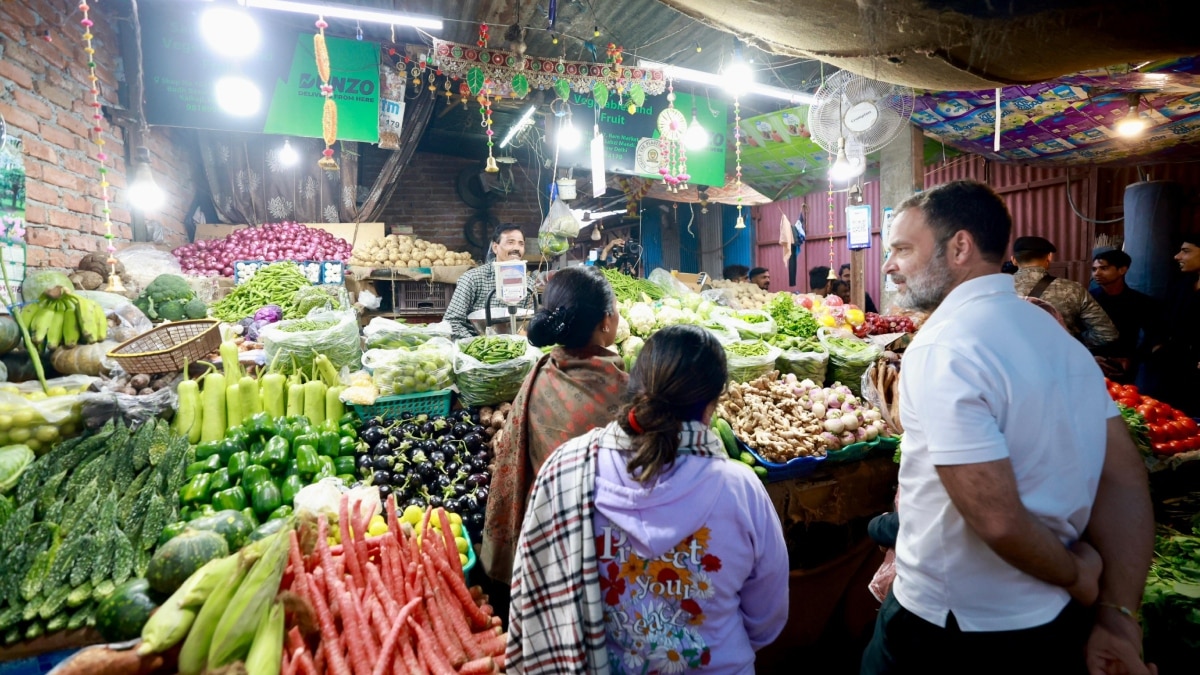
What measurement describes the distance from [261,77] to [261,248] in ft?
6.98

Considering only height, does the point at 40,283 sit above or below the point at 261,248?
below

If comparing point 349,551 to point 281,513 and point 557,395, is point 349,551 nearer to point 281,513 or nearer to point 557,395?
point 281,513

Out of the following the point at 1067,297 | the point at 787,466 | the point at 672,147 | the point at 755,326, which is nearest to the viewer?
the point at 787,466

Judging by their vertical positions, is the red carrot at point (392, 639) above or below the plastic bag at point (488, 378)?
below

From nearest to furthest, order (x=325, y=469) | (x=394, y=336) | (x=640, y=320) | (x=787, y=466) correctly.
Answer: (x=325, y=469)
(x=787, y=466)
(x=394, y=336)
(x=640, y=320)

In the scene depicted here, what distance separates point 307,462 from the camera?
275cm

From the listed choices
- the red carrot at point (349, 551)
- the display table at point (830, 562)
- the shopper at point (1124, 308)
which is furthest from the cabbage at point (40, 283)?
the shopper at point (1124, 308)

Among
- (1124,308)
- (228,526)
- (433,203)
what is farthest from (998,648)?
(433,203)

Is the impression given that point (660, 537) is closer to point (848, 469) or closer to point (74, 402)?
point (848, 469)

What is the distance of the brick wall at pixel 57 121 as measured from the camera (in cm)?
412

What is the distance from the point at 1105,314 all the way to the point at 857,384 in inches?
112

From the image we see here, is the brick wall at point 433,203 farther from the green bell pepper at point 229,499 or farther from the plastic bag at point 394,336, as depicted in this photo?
the green bell pepper at point 229,499

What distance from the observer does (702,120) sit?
813 cm

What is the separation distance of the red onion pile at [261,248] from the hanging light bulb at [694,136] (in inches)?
192
